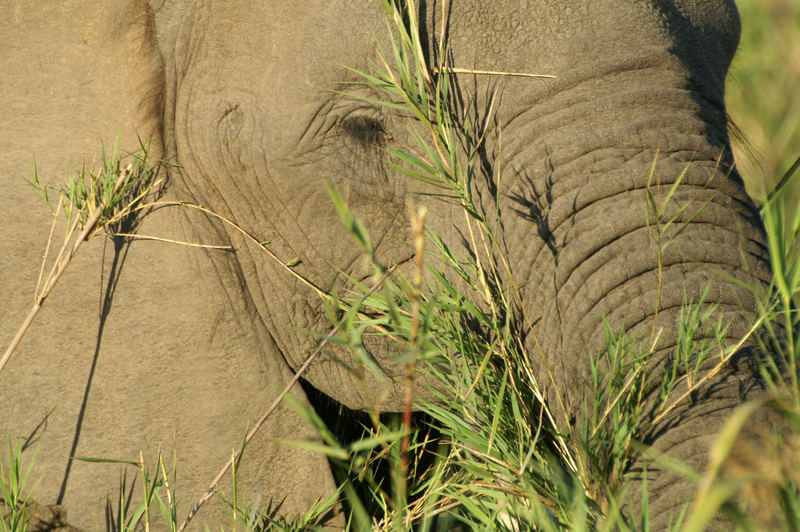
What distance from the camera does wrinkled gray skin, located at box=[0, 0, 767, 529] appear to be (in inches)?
55.4

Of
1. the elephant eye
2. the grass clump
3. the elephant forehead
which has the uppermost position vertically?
the elephant forehead

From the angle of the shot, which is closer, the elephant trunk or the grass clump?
the elephant trunk

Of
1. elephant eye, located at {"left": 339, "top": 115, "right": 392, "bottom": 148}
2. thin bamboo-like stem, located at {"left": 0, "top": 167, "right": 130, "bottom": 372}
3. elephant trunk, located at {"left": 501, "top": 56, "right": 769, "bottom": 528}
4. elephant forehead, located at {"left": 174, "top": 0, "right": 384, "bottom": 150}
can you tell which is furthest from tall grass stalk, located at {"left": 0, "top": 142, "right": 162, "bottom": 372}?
elephant trunk, located at {"left": 501, "top": 56, "right": 769, "bottom": 528}

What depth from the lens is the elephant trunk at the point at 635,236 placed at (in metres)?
1.23

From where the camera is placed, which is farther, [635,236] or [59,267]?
[59,267]

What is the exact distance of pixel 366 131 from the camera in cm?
161

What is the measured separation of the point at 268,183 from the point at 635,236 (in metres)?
0.78

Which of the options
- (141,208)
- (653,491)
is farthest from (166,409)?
(653,491)

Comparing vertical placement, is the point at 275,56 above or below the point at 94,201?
above

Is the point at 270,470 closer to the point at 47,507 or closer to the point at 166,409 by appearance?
the point at 166,409

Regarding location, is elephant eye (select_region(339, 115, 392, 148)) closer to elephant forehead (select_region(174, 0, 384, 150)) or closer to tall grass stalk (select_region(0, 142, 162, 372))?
elephant forehead (select_region(174, 0, 384, 150))

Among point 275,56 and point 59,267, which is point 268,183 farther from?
point 59,267

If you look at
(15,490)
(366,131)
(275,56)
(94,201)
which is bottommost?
(15,490)

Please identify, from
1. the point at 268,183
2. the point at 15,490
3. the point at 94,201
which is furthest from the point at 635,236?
the point at 15,490
